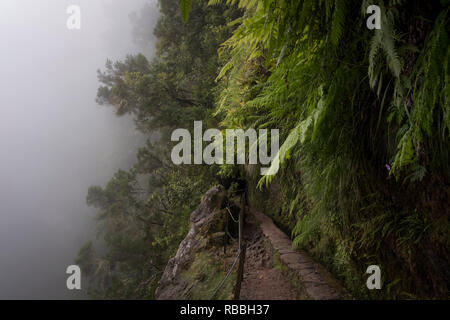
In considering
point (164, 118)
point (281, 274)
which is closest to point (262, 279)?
point (281, 274)

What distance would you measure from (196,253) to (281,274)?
166cm

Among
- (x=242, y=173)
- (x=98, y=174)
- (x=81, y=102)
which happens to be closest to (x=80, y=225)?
(x=98, y=174)

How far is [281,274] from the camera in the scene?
9.33ft

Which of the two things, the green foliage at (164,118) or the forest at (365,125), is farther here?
the green foliage at (164,118)

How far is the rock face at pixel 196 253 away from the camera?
3.27 metres

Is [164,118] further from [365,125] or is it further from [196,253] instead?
[365,125]

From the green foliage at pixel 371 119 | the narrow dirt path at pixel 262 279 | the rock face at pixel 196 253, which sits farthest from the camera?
the rock face at pixel 196 253

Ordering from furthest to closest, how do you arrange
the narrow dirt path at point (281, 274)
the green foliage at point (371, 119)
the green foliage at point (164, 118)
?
the green foliage at point (164, 118), the narrow dirt path at point (281, 274), the green foliage at point (371, 119)

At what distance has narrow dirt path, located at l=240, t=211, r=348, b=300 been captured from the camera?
2260 millimetres

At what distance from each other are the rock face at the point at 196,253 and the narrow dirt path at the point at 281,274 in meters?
0.63

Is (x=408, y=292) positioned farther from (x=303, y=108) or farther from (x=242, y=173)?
(x=242, y=173)

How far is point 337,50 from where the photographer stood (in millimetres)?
1351

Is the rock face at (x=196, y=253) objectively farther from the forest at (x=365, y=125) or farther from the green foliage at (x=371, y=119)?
the green foliage at (x=371, y=119)

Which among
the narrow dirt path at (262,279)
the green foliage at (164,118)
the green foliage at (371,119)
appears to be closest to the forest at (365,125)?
the green foliage at (371,119)
